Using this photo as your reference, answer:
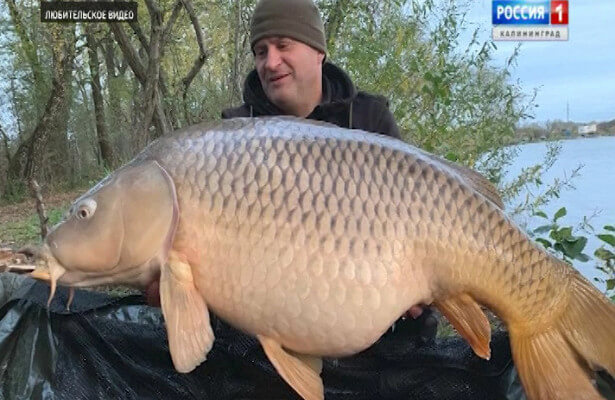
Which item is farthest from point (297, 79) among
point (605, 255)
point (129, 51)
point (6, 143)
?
point (6, 143)

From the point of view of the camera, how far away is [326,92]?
1792mm

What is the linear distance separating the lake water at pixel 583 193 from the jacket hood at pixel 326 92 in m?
1.12

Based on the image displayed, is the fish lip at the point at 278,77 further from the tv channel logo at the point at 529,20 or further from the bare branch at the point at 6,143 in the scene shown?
the bare branch at the point at 6,143

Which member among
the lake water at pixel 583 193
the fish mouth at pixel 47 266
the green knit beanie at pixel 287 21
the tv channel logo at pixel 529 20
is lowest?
A: the lake water at pixel 583 193

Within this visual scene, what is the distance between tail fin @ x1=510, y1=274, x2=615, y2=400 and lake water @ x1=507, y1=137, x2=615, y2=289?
4.08 ft

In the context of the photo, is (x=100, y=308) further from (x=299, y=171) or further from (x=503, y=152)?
(x=503, y=152)

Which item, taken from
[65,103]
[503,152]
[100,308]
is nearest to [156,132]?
[503,152]

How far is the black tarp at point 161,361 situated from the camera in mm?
1423

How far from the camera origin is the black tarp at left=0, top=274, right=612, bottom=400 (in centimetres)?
142

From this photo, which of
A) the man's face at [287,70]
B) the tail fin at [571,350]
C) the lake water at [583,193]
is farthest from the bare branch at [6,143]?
the tail fin at [571,350]

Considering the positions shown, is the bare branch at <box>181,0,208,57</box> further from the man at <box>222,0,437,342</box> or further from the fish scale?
the fish scale

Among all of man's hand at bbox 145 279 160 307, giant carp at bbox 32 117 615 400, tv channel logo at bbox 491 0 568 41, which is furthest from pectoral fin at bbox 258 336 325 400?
tv channel logo at bbox 491 0 568 41

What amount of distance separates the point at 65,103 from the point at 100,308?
9122mm

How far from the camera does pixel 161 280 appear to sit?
1.12m
